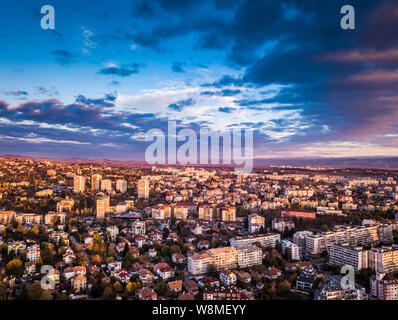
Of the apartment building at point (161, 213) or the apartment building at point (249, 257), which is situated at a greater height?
the apartment building at point (161, 213)

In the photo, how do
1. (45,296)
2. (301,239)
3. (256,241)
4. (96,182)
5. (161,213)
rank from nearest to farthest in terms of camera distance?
(45,296), (256,241), (301,239), (161,213), (96,182)

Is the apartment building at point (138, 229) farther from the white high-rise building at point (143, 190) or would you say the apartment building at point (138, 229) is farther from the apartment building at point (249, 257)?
the white high-rise building at point (143, 190)

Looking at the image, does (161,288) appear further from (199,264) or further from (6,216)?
(6,216)

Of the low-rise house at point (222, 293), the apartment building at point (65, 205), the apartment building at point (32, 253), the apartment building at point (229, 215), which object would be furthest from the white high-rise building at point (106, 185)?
the low-rise house at point (222, 293)

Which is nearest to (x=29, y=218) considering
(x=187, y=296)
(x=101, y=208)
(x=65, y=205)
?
(x=65, y=205)

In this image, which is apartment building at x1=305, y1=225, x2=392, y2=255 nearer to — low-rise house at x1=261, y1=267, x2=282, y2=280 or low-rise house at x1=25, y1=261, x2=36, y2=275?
low-rise house at x1=261, y1=267, x2=282, y2=280

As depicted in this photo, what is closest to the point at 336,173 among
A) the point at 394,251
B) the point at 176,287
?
the point at 394,251
